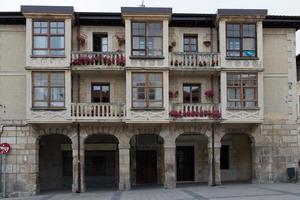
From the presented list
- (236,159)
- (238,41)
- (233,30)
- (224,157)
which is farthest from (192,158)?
(233,30)

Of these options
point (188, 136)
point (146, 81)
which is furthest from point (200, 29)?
point (188, 136)

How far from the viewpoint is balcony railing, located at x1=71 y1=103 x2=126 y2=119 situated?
26739 mm

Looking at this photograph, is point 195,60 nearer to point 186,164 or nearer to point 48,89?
point 48,89

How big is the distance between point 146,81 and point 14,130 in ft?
25.9

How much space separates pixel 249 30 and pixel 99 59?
8651 millimetres

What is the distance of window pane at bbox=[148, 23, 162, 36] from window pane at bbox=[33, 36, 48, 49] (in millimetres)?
5749

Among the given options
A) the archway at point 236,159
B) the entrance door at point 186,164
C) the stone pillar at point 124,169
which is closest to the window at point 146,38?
the stone pillar at point 124,169

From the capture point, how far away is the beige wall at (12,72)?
90.3ft

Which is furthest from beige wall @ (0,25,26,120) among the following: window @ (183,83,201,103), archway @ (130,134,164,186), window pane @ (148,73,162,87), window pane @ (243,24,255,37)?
window pane @ (243,24,255,37)

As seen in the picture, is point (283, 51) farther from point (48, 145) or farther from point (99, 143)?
point (48, 145)

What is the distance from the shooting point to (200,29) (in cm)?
2891

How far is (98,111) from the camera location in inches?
1057

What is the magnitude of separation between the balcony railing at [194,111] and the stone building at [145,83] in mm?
56

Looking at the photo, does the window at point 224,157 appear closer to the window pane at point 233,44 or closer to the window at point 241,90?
the window at point 241,90
